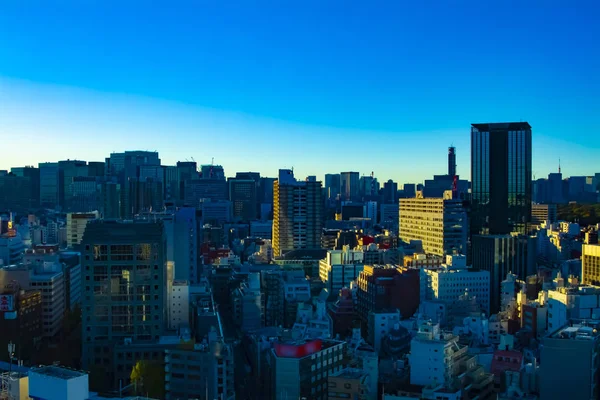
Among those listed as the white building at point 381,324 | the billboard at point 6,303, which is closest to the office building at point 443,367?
the white building at point 381,324

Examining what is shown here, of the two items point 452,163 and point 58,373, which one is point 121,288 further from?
point 452,163

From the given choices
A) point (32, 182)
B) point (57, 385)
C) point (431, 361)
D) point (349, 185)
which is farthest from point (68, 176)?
point (57, 385)

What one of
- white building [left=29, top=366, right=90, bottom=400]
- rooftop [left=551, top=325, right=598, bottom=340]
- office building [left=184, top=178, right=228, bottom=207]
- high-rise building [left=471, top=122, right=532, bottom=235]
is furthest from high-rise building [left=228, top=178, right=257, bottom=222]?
white building [left=29, top=366, right=90, bottom=400]

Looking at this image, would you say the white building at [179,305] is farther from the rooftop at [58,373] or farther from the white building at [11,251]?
the white building at [11,251]

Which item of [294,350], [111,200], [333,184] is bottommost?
[294,350]

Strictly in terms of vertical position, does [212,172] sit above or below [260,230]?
above

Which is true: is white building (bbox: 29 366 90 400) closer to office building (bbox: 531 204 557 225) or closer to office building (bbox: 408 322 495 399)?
office building (bbox: 408 322 495 399)

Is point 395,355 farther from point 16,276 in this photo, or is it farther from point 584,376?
point 16,276
